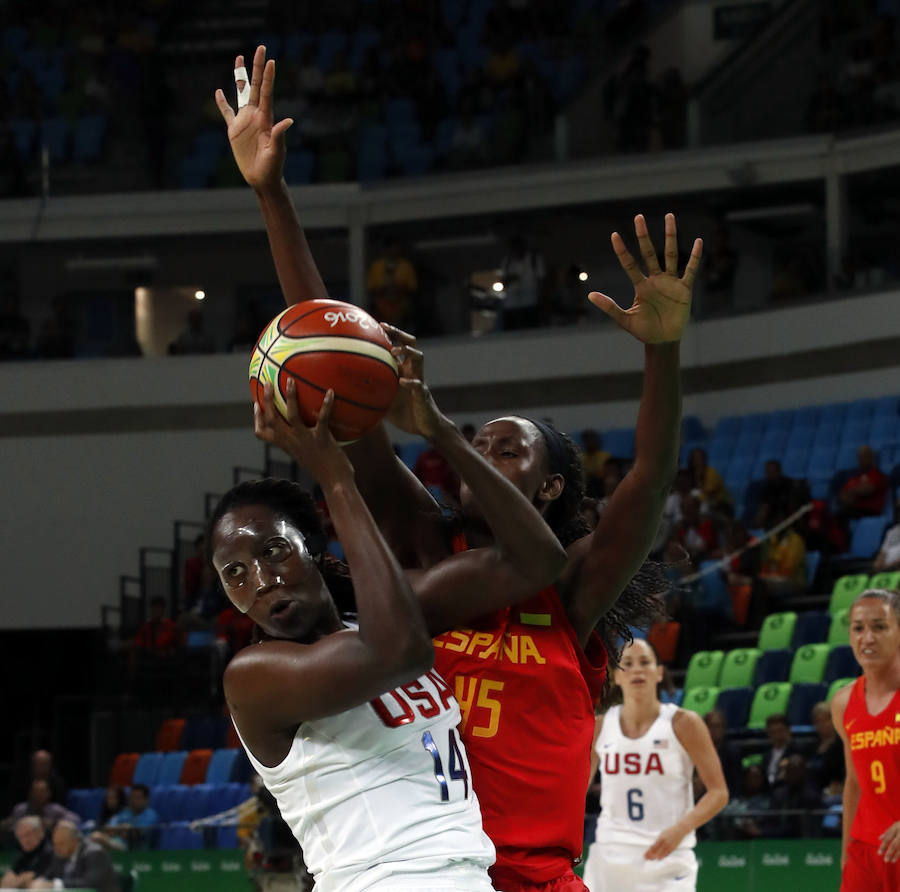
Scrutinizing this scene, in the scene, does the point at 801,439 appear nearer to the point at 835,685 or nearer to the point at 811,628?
the point at 811,628

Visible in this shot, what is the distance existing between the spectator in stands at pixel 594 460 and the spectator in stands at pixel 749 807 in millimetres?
5105

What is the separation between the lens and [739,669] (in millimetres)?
12000

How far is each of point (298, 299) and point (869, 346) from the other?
13.9 m

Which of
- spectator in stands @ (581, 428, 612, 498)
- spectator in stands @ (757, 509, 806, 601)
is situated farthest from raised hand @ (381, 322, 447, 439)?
spectator in stands @ (581, 428, 612, 498)

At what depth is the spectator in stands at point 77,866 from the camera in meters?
10.3

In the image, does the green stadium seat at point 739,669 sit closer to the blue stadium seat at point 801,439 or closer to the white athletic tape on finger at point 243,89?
the blue stadium seat at point 801,439

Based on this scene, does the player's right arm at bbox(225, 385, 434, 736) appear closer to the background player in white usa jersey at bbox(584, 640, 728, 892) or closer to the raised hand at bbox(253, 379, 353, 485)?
Answer: the raised hand at bbox(253, 379, 353, 485)

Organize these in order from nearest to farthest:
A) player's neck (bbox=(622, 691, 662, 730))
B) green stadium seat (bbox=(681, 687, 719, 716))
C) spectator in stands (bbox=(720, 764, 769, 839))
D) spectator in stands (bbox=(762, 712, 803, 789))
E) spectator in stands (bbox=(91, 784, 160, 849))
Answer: player's neck (bbox=(622, 691, 662, 730)) → spectator in stands (bbox=(720, 764, 769, 839)) → spectator in stands (bbox=(762, 712, 803, 789)) → green stadium seat (bbox=(681, 687, 719, 716)) → spectator in stands (bbox=(91, 784, 160, 849))

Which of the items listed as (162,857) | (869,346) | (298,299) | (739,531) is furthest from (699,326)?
(298,299)

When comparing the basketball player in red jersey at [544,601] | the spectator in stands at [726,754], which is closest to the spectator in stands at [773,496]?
the spectator in stands at [726,754]

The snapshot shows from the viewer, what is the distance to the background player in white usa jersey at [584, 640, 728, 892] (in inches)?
275

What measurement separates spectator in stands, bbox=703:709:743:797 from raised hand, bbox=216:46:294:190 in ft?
22.1

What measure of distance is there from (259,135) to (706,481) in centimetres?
1153

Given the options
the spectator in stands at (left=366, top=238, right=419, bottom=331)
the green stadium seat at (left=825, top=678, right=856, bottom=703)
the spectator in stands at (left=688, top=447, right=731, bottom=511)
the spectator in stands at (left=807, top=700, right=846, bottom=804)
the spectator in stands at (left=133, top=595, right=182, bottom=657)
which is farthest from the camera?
the spectator in stands at (left=366, top=238, right=419, bottom=331)
